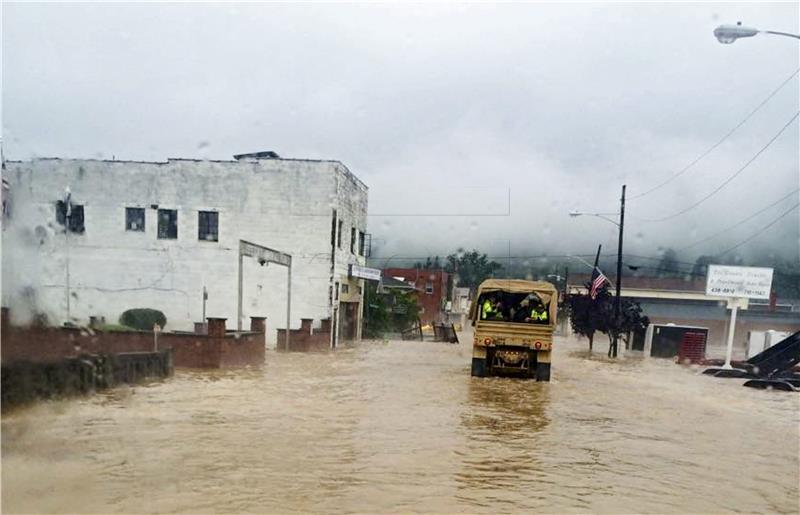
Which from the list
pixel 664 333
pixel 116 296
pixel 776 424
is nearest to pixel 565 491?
pixel 776 424

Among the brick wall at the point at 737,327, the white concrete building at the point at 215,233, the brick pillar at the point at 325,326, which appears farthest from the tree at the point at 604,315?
the brick pillar at the point at 325,326

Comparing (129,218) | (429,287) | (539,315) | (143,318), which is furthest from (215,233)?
(429,287)

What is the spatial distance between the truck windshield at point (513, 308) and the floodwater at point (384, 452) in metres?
2.80

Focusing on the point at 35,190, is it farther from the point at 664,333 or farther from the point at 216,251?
the point at 664,333

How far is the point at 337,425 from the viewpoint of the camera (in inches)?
436

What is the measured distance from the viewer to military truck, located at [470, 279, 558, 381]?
1859cm

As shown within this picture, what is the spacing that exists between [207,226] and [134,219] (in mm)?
3120

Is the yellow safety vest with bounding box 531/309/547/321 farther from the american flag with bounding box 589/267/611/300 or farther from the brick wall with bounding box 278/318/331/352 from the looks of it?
the american flag with bounding box 589/267/611/300

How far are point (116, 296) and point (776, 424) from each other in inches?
878

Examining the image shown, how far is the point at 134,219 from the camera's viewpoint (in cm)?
2895

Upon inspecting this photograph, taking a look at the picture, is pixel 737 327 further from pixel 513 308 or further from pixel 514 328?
pixel 514 328

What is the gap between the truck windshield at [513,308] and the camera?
62.3ft

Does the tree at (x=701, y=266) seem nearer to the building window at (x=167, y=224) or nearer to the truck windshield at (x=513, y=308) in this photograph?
the truck windshield at (x=513, y=308)

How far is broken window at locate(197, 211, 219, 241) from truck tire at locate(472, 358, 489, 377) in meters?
15.8
